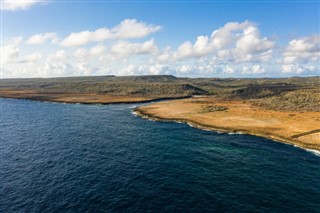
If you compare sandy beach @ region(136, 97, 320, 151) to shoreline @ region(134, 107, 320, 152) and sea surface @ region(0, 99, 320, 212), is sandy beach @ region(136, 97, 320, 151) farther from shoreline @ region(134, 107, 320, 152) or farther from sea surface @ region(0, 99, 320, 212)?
sea surface @ region(0, 99, 320, 212)

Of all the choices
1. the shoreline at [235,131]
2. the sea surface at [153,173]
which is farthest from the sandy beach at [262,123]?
the sea surface at [153,173]

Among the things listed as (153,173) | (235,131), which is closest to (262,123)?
(235,131)

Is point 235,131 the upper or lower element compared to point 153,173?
upper

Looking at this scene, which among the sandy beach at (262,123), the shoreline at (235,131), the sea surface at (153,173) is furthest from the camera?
the sandy beach at (262,123)

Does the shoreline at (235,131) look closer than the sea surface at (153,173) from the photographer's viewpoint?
No

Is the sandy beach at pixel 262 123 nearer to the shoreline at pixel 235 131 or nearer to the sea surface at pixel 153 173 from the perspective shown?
the shoreline at pixel 235 131

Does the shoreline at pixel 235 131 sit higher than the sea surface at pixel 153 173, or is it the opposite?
the shoreline at pixel 235 131

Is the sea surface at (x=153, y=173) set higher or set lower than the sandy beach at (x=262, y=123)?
lower

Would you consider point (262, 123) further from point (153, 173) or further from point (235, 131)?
point (153, 173)

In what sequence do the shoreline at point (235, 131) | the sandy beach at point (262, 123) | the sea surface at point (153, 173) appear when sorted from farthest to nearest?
the sandy beach at point (262, 123) → the shoreline at point (235, 131) → the sea surface at point (153, 173)
